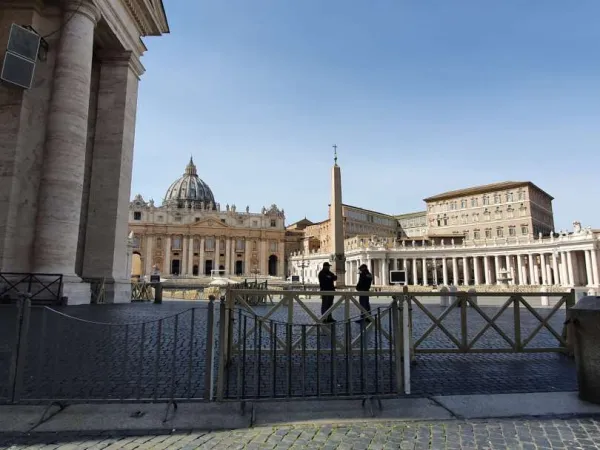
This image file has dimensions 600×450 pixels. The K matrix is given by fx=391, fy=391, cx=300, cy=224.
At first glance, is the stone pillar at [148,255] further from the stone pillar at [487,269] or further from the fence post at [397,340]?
the fence post at [397,340]

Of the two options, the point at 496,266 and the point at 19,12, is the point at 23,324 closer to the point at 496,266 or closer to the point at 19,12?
the point at 19,12

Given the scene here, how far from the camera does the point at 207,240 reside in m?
99.5

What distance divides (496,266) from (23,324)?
64.7 metres

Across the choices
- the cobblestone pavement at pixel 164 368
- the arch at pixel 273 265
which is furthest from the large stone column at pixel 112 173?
the arch at pixel 273 265

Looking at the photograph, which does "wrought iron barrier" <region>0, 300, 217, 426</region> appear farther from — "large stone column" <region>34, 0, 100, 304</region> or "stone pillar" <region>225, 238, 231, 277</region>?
"stone pillar" <region>225, 238, 231, 277</region>

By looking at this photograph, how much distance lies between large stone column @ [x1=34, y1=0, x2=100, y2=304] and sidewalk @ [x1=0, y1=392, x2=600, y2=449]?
31.8ft

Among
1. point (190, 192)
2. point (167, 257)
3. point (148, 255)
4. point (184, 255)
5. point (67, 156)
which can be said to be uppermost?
point (190, 192)

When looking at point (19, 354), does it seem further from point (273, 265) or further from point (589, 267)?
point (273, 265)

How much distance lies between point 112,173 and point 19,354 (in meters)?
13.8

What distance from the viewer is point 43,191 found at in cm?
1260

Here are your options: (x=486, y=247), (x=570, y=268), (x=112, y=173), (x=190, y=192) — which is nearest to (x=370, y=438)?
(x=112, y=173)

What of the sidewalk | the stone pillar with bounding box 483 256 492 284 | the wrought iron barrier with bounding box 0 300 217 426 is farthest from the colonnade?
the sidewalk

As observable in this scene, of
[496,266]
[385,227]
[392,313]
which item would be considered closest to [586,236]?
[496,266]

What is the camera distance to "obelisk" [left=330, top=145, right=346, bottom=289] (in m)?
22.2
